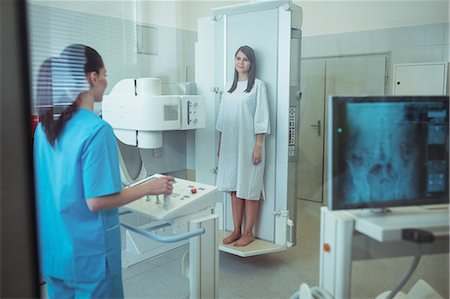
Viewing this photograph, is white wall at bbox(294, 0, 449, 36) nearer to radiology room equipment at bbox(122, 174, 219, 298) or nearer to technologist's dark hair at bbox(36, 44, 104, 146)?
radiology room equipment at bbox(122, 174, 219, 298)

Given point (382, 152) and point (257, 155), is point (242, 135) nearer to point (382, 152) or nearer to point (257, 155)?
point (257, 155)

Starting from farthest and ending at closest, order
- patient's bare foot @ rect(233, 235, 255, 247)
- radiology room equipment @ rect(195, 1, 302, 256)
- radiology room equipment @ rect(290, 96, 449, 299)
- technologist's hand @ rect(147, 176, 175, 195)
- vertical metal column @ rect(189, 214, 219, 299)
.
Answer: patient's bare foot @ rect(233, 235, 255, 247)
radiology room equipment @ rect(195, 1, 302, 256)
vertical metal column @ rect(189, 214, 219, 299)
technologist's hand @ rect(147, 176, 175, 195)
radiology room equipment @ rect(290, 96, 449, 299)

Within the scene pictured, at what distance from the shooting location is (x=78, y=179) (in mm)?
1392

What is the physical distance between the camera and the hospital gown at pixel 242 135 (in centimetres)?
249

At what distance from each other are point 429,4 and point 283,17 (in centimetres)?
112

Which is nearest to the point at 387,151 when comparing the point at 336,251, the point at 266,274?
the point at 336,251

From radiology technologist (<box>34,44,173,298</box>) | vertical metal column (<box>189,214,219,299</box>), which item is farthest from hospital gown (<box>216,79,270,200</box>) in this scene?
radiology technologist (<box>34,44,173,298</box>)

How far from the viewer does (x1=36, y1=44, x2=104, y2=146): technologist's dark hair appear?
4.40 feet

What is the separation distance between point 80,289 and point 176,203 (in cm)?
49

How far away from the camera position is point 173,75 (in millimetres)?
3037

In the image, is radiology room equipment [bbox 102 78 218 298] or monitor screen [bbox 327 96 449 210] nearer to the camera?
monitor screen [bbox 327 96 449 210]

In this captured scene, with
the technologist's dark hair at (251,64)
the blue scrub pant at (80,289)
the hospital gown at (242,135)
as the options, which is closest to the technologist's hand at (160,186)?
the blue scrub pant at (80,289)

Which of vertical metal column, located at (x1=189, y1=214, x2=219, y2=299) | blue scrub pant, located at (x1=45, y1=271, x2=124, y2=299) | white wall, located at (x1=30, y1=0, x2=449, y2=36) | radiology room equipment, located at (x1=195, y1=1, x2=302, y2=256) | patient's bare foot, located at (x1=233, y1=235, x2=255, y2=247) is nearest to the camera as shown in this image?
blue scrub pant, located at (x1=45, y1=271, x2=124, y2=299)

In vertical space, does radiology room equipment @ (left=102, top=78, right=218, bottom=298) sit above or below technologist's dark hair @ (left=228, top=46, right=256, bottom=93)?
below
